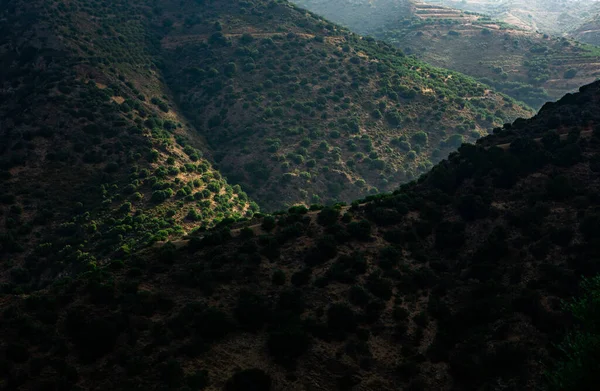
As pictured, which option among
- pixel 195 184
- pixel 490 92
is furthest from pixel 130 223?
pixel 490 92

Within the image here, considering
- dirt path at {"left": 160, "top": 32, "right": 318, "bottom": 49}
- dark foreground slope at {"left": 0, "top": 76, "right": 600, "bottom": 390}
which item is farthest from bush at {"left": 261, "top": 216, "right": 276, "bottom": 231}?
dirt path at {"left": 160, "top": 32, "right": 318, "bottom": 49}

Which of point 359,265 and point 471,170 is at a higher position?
point 471,170

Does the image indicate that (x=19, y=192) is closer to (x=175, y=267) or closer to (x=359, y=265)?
(x=175, y=267)

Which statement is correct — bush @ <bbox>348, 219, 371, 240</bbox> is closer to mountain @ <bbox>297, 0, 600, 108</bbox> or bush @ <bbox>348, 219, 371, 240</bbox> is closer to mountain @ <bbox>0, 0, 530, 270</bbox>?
mountain @ <bbox>0, 0, 530, 270</bbox>

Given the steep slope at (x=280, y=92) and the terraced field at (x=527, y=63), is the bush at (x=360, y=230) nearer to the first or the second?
the steep slope at (x=280, y=92)

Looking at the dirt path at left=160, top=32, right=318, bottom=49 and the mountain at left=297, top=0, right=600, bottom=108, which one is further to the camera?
the mountain at left=297, top=0, right=600, bottom=108

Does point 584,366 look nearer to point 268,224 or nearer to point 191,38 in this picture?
point 268,224
